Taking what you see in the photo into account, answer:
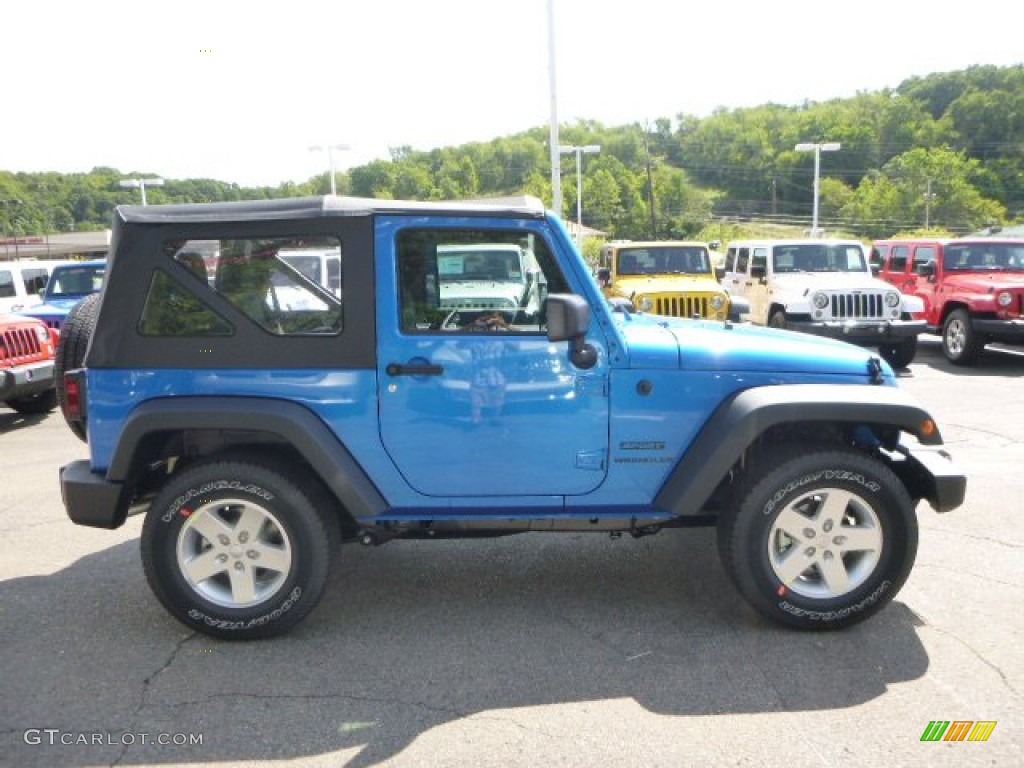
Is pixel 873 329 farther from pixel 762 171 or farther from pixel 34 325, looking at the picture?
pixel 762 171

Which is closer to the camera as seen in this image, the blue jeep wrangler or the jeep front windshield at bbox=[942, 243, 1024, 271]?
the blue jeep wrangler

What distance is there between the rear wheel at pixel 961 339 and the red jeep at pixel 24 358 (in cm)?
1171

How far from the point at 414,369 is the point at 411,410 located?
182 mm

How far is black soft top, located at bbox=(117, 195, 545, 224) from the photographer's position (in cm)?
360

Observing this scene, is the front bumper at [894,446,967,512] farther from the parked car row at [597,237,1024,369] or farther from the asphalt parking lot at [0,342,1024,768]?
the parked car row at [597,237,1024,369]

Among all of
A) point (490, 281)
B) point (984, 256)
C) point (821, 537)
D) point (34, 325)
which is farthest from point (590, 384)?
point (984, 256)

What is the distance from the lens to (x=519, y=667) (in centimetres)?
347

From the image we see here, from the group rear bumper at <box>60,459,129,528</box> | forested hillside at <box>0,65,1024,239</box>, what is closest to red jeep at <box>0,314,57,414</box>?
rear bumper at <box>60,459,129,528</box>

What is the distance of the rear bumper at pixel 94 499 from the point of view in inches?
145

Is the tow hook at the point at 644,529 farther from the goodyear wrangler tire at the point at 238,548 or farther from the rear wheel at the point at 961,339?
the rear wheel at the point at 961,339

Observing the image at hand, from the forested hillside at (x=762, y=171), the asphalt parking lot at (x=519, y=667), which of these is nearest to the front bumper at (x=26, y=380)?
the asphalt parking lot at (x=519, y=667)

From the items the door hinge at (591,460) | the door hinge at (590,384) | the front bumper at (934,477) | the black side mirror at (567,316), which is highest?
the black side mirror at (567,316)

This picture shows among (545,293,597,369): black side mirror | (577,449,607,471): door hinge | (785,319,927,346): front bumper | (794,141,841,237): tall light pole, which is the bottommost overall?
(785,319,927,346): front bumper

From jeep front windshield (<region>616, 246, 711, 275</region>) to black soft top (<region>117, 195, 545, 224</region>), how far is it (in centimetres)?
945
